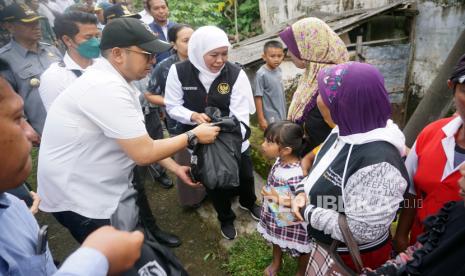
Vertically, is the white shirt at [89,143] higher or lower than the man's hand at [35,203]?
higher

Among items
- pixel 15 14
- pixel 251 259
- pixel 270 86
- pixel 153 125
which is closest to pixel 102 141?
pixel 251 259

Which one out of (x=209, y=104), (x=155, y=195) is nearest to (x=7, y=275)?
(x=209, y=104)

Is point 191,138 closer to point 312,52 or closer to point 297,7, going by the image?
point 312,52

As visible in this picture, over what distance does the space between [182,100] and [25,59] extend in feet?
5.98

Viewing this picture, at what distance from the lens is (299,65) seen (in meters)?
2.69

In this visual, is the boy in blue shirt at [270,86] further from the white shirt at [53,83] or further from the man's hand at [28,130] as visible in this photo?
the man's hand at [28,130]

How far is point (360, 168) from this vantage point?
4.66 ft

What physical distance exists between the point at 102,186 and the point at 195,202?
1.56 m

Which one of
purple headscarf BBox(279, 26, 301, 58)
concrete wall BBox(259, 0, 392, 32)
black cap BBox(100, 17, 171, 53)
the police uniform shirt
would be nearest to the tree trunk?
purple headscarf BBox(279, 26, 301, 58)

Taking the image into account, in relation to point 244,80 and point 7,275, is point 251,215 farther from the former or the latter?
point 7,275

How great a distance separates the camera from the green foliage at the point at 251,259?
8.56ft

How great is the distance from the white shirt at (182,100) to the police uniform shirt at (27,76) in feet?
4.73

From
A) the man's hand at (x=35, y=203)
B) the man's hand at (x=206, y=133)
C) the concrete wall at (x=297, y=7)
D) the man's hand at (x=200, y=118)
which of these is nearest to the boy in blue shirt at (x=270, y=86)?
the man's hand at (x=200, y=118)

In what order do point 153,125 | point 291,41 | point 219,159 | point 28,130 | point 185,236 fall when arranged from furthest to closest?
point 153,125, point 185,236, point 291,41, point 219,159, point 28,130
